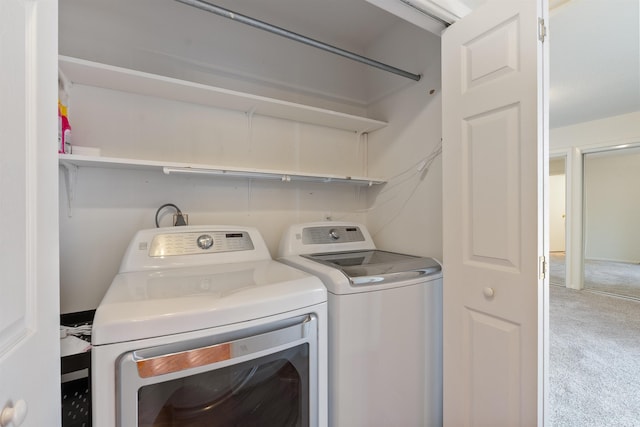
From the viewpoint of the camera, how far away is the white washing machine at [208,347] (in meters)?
0.78

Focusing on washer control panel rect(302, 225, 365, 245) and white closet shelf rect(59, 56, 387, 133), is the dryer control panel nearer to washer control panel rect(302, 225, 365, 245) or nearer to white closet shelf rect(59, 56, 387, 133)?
washer control panel rect(302, 225, 365, 245)

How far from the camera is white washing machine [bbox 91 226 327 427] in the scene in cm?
78

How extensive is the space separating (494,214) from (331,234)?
1.01 metres

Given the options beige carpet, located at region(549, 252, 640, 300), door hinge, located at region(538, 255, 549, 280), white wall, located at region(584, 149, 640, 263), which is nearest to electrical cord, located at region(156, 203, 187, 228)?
door hinge, located at region(538, 255, 549, 280)

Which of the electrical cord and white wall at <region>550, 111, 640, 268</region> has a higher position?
white wall at <region>550, 111, 640, 268</region>

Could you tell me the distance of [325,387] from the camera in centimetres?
112

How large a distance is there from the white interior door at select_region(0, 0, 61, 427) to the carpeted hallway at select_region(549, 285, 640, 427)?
208cm

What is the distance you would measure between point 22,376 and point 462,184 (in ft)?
4.56

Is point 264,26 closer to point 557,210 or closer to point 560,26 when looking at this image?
point 560,26

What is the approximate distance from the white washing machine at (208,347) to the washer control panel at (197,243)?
6 centimetres

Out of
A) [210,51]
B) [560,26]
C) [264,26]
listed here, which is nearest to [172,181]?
[210,51]

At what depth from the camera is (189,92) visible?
1.53 metres

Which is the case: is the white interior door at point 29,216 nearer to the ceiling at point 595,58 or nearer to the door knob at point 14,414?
the door knob at point 14,414

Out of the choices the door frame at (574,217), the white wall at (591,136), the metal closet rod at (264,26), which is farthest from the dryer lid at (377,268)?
the white wall at (591,136)
